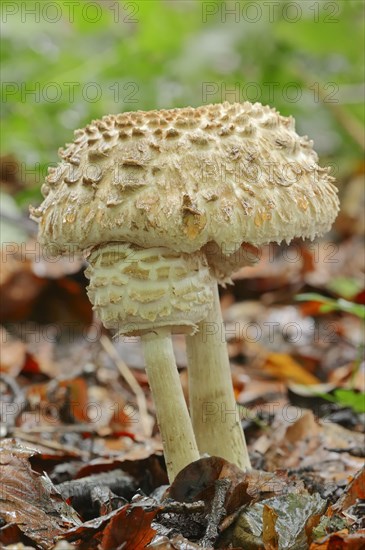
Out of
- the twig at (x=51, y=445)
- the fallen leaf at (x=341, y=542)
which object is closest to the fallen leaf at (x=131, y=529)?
the fallen leaf at (x=341, y=542)

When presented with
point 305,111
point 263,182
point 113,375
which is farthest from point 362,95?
point 263,182

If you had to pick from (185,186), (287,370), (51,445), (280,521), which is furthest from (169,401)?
(287,370)

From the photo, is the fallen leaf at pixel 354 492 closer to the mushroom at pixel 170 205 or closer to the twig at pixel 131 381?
the mushroom at pixel 170 205

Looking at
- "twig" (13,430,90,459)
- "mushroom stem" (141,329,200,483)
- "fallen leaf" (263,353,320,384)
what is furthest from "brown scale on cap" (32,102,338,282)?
"fallen leaf" (263,353,320,384)

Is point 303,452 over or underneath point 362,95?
underneath

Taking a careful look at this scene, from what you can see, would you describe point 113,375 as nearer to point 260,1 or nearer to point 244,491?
point 244,491

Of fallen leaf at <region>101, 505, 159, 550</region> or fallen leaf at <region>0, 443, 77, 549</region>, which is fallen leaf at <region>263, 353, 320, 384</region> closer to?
fallen leaf at <region>0, 443, 77, 549</region>

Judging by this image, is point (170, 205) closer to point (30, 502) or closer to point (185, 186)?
point (185, 186)
